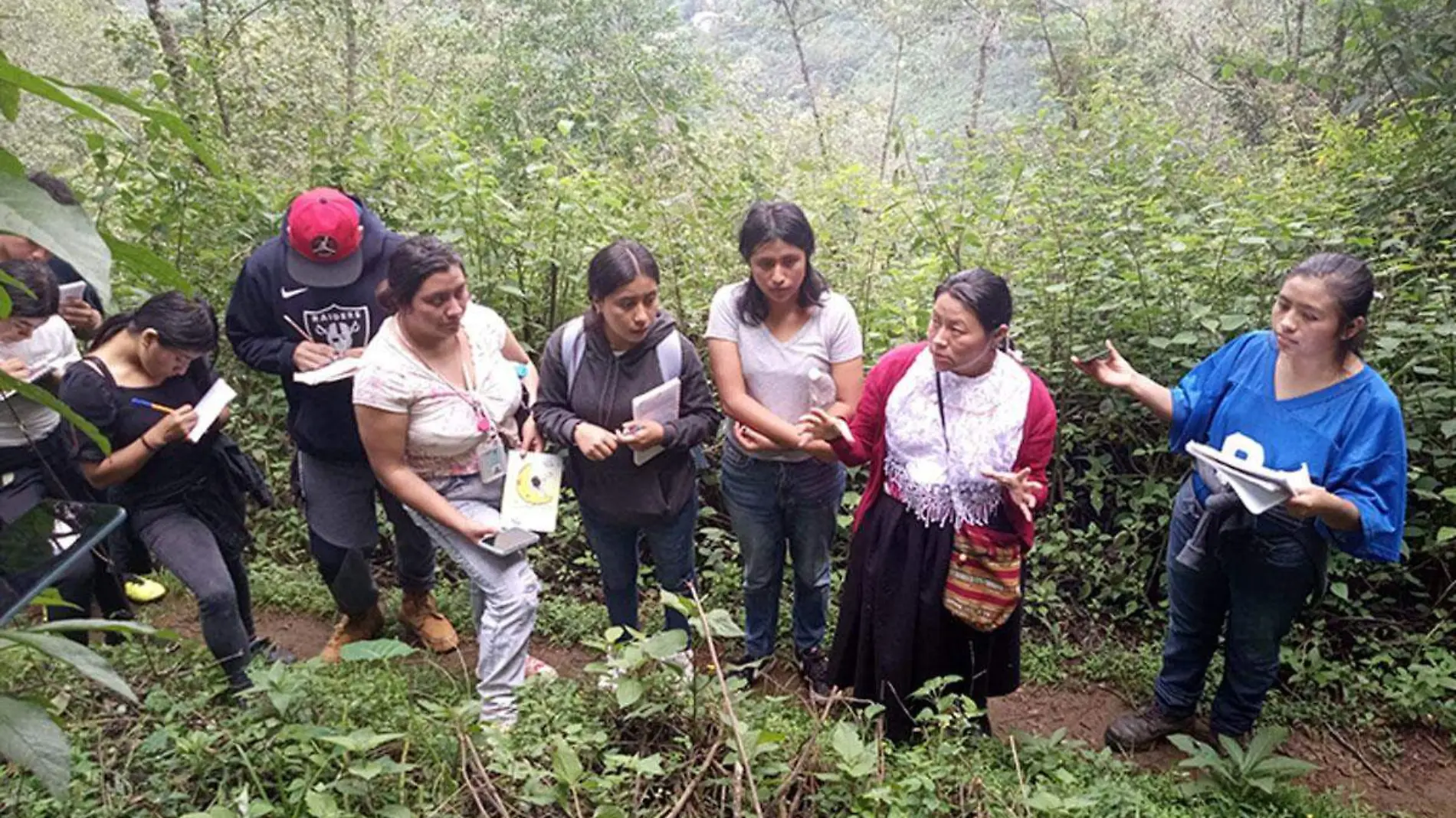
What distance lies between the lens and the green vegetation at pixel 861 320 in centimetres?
169

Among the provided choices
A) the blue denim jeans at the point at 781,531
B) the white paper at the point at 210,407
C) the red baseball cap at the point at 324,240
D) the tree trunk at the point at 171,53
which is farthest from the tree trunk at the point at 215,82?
the blue denim jeans at the point at 781,531

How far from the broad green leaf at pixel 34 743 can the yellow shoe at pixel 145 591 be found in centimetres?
405

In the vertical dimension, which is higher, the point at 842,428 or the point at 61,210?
the point at 61,210

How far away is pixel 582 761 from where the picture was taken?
1714 millimetres

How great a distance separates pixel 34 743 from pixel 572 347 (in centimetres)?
241

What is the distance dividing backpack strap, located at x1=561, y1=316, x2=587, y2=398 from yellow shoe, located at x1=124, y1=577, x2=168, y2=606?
2.59 metres

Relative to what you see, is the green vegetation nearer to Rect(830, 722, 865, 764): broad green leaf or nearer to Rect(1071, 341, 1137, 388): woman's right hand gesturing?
Rect(830, 722, 865, 764): broad green leaf

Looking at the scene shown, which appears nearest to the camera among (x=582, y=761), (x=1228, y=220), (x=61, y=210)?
(x=61, y=210)

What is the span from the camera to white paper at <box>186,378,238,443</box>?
9.93ft

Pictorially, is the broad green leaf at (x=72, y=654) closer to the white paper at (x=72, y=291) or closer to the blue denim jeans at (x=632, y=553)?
the blue denim jeans at (x=632, y=553)

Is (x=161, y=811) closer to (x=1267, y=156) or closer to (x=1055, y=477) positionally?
(x=1055, y=477)

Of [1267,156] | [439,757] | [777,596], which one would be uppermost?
[1267,156]

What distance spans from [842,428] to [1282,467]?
4.37 ft

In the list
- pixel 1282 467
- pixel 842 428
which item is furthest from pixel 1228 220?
pixel 842 428
